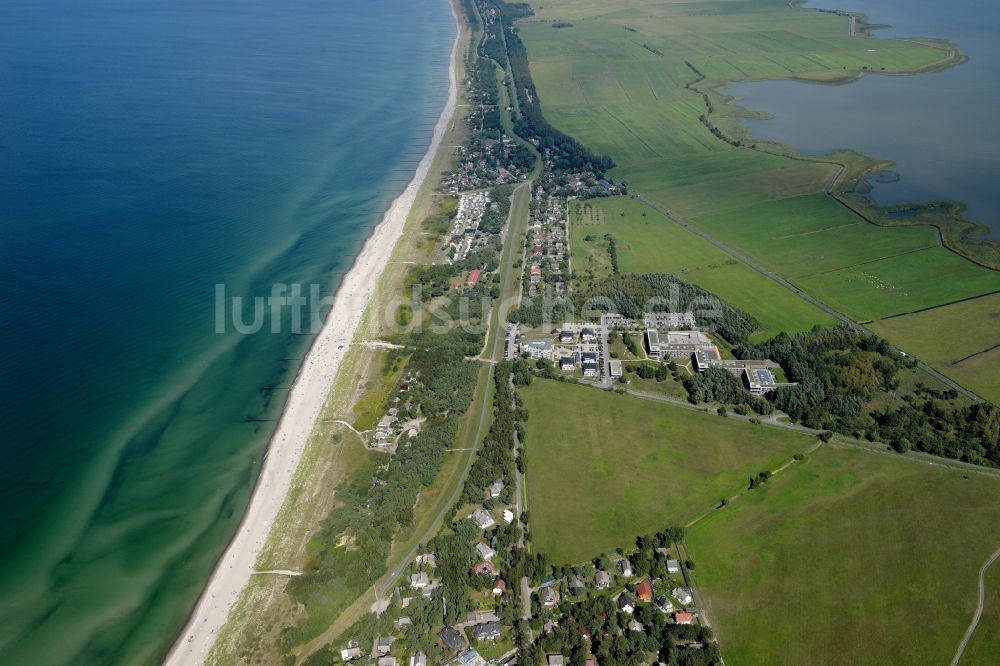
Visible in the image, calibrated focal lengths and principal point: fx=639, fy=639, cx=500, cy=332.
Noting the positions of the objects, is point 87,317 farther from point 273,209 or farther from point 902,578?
point 902,578

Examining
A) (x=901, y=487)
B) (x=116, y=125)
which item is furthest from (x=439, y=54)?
(x=901, y=487)

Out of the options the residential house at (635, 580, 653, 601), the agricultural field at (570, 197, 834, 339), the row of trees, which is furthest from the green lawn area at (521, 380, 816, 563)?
the agricultural field at (570, 197, 834, 339)

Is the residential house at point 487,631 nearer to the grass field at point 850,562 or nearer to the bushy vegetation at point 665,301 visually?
the grass field at point 850,562

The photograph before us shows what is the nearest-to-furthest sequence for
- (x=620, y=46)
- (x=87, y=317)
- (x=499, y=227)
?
(x=87, y=317), (x=499, y=227), (x=620, y=46)

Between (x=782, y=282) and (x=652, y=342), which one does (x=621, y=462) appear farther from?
(x=782, y=282)

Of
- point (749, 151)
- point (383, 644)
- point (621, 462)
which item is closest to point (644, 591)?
point (621, 462)

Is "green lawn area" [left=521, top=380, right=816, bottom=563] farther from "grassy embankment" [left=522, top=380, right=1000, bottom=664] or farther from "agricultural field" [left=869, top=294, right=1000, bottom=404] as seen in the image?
"agricultural field" [left=869, top=294, right=1000, bottom=404]

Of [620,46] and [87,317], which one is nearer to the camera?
[87,317]
